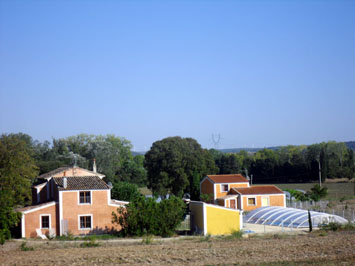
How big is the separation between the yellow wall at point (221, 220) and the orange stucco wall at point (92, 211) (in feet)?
25.7

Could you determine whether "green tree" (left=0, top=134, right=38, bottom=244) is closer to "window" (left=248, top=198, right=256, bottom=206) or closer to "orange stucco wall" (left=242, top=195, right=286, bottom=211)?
"orange stucco wall" (left=242, top=195, right=286, bottom=211)

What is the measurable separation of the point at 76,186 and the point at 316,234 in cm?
1942

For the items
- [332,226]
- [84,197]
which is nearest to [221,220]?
[332,226]

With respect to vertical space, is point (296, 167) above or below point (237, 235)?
above

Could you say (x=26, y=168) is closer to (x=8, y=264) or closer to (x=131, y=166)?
(x=8, y=264)

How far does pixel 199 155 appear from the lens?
71562 millimetres

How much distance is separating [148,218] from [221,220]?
6.17m

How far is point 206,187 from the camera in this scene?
60531 millimetres

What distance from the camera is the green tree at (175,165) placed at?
68812 mm

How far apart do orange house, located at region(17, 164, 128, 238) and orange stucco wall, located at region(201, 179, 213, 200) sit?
22343 mm

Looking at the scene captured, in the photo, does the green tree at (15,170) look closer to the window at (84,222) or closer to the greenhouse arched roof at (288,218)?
the window at (84,222)

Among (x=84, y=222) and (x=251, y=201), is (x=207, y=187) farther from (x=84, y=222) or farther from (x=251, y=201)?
(x=84, y=222)

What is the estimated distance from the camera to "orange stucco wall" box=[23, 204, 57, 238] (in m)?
36.2

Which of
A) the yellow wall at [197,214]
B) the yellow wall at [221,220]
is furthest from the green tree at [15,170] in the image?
the yellow wall at [221,220]
